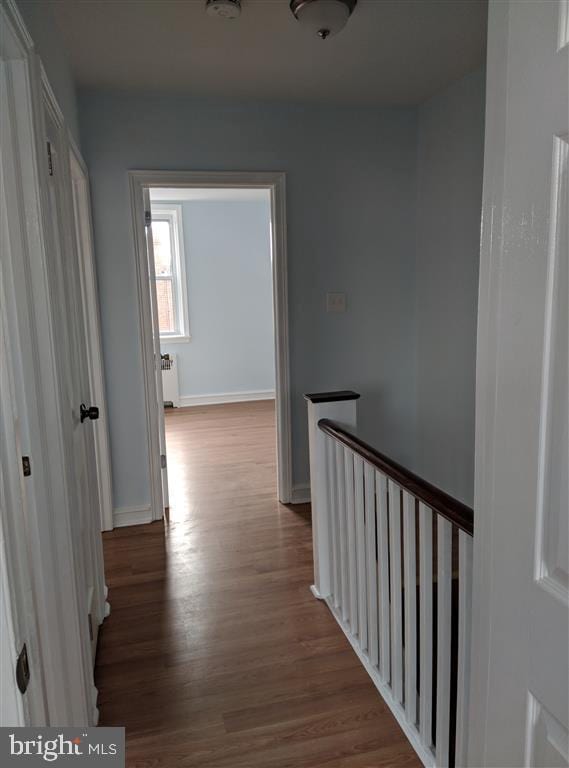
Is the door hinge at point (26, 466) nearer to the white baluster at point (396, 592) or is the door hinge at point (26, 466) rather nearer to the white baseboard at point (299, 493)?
the white baluster at point (396, 592)

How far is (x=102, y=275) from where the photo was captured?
309 cm

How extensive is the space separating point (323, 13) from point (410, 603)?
2.18 m

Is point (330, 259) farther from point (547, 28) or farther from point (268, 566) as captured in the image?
point (547, 28)

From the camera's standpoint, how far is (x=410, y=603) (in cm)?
160

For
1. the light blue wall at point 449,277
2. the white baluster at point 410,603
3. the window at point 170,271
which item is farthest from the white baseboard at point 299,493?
the window at point 170,271

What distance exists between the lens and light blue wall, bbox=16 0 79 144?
1639 mm

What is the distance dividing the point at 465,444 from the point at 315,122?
86.1 inches

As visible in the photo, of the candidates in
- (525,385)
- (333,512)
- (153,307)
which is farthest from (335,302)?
(525,385)

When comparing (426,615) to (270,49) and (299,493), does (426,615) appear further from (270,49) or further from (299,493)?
(270,49)

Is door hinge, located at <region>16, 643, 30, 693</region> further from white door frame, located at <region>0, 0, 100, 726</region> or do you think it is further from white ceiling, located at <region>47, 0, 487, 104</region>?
white ceiling, located at <region>47, 0, 487, 104</region>

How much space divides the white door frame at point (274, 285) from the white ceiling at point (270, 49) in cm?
46

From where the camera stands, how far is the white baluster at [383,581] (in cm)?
172

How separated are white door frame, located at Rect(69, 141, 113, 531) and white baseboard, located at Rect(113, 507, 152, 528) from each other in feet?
0.18

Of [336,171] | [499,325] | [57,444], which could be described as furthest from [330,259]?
[499,325]
